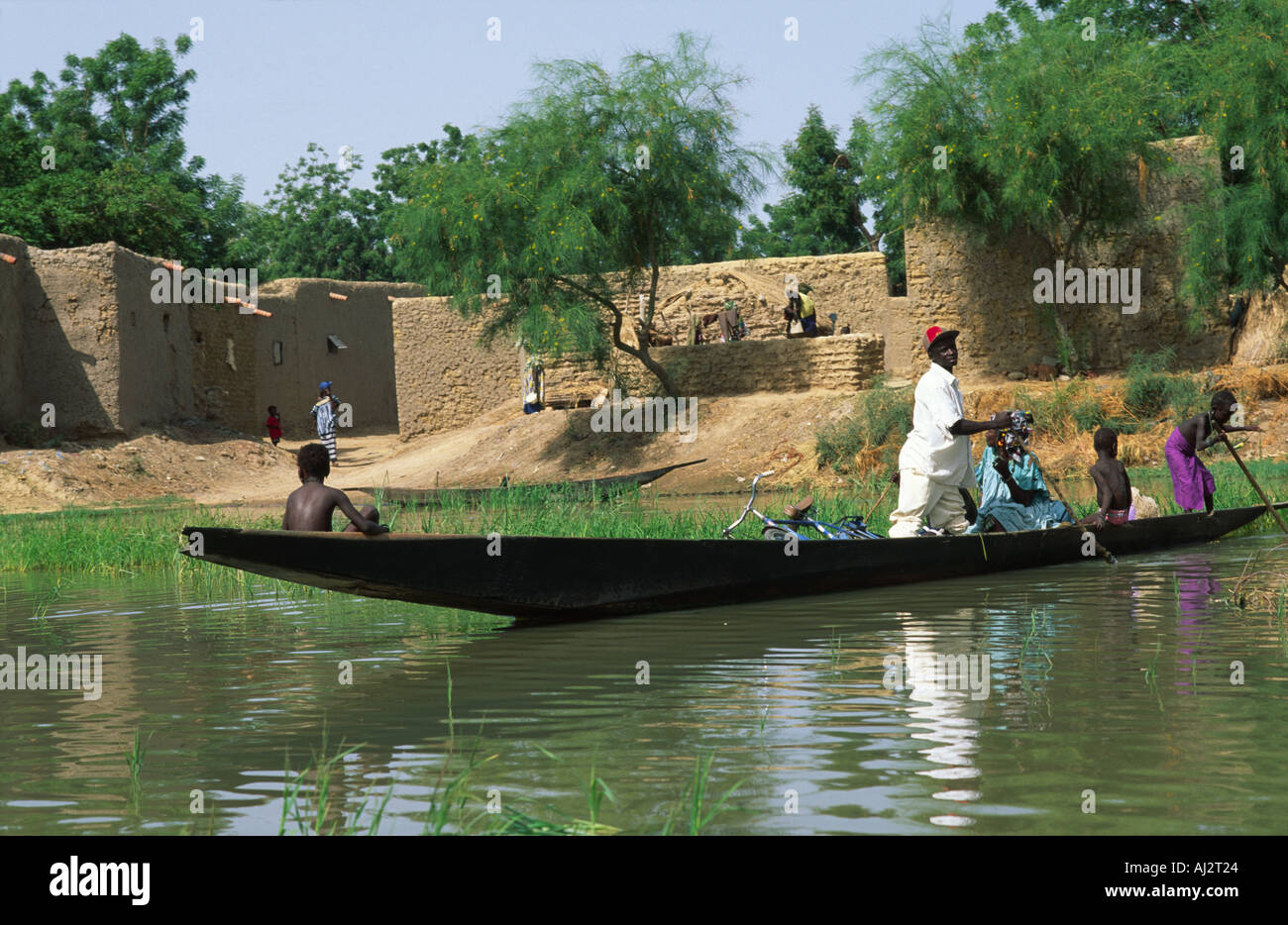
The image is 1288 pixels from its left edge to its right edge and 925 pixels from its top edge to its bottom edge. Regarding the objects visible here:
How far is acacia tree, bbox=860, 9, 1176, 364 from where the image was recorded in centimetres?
1909

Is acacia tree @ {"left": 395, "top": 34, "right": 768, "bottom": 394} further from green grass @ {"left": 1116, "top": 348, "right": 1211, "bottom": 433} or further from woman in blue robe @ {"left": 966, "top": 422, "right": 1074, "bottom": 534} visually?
woman in blue robe @ {"left": 966, "top": 422, "right": 1074, "bottom": 534}

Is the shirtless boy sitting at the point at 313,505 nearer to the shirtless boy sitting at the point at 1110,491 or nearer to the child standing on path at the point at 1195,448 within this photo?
the shirtless boy sitting at the point at 1110,491

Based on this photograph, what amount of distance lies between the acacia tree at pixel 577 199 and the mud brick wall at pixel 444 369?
3363 mm

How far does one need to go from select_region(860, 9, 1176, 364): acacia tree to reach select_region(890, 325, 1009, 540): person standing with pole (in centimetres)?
1167

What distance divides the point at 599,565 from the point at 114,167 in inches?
992

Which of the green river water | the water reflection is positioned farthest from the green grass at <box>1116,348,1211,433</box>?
the water reflection

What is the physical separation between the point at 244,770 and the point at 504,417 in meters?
20.8

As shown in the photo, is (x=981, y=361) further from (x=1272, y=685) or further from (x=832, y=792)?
(x=832, y=792)

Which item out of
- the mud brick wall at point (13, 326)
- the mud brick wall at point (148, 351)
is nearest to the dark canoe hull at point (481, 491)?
the mud brick wall at point (148, 351)

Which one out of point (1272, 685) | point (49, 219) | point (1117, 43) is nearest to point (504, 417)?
point (49, 219)

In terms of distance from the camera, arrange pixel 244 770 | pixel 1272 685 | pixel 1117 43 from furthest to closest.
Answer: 1. pixel 1117 43
2. pixel 1272 685
3. pixel 244 770

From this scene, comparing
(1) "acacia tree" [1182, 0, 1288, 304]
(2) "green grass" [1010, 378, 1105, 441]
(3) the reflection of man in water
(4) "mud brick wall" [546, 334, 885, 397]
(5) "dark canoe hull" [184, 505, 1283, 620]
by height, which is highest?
(1) "acacia tree" [1182, 0, 1288, 304]

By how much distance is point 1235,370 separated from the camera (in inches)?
738

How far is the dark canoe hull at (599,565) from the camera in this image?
626cm
